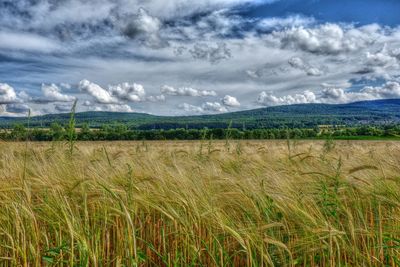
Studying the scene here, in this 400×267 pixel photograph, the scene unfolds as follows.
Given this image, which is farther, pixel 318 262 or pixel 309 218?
pixel 318 262

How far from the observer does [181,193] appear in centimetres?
271

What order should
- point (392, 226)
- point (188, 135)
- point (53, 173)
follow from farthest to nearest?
point (188, 135), point (53, 173), point (392, 226)

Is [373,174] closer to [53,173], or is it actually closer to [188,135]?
[53,173]

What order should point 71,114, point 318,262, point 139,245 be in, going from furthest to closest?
point 71,114 < point 139,245 < point 318,262

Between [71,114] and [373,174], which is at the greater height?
[71,114]

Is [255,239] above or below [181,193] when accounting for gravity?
below

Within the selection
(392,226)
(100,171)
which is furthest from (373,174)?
(100,171)

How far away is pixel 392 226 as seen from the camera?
2678 millimetres

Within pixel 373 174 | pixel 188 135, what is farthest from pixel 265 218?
pixel 188 135

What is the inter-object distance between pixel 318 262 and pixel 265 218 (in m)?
0.49

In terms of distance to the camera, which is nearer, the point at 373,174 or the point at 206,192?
the point at 206,192

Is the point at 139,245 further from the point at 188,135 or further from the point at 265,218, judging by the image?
Result: the point at 188,135

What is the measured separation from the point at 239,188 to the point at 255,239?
2.40 feet

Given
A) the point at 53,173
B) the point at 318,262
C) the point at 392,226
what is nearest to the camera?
the point at 318,262
